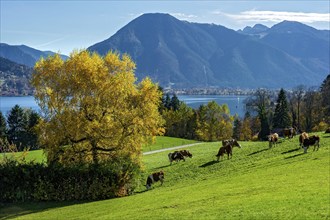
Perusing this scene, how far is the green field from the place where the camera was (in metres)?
17.5

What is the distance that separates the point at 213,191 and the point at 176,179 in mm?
12684

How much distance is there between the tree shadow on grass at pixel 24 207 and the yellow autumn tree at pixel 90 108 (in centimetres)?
465

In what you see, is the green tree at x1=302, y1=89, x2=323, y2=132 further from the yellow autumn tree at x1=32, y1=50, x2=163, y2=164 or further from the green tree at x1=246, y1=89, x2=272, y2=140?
the yellow autumn tree at x1=32, y1=50, x2=163, y2=164

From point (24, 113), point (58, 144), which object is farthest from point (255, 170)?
point (24, 113)

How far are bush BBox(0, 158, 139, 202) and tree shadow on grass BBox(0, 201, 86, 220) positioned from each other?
1101 millimetres

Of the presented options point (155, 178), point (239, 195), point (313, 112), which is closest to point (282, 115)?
point (313, 112)

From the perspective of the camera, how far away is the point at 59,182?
35250mm

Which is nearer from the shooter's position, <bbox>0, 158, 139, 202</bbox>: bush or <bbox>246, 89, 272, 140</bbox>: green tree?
<bbox>0, 158, 139, 202</bbox>: bush

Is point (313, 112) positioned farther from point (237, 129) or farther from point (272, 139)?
point (272, 139)

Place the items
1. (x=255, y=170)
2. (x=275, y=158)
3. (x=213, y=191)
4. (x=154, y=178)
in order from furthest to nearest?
(x=154, y=178), (x=275, y=158), (x=255, y=170), (x=213, y=191)

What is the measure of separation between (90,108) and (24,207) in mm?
10281

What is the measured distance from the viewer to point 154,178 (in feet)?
119

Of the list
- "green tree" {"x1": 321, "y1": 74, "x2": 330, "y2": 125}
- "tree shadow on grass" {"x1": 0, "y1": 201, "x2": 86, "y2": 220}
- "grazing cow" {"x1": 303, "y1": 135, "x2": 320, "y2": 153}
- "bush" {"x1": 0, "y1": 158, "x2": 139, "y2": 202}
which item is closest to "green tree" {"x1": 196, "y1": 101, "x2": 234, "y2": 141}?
"green tree" {"x1": 321, "y1": 74, "x2": 330, "y2": 125}

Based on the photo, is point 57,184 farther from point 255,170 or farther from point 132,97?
point 255,170
